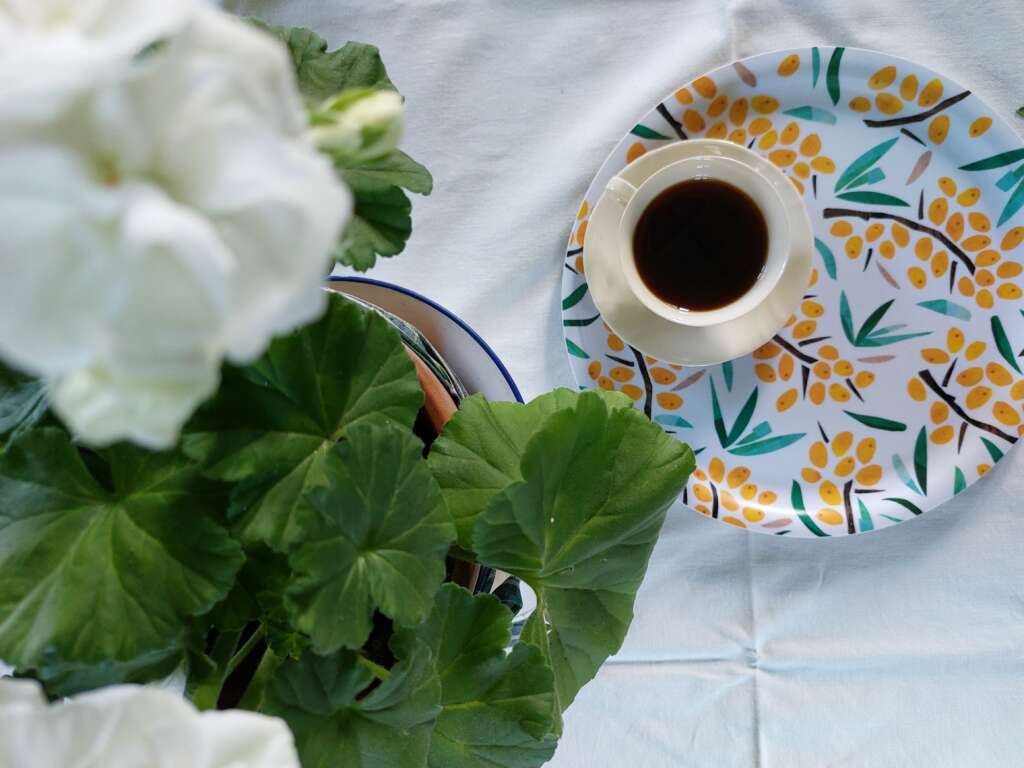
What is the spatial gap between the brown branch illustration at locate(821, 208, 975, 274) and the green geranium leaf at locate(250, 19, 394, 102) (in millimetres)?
453

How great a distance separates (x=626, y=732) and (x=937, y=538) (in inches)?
Result: 11.4

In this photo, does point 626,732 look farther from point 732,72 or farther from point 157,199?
point 157,199

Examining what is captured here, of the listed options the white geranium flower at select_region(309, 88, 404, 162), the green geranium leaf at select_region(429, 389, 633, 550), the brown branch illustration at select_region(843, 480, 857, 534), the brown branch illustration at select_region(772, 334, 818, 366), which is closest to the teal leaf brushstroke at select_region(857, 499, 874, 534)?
the brown branch illustration at select_region(843, 480, 857, 534)

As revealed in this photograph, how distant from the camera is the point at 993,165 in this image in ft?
2.35

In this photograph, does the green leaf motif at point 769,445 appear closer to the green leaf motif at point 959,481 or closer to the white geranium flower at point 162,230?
the green leaf motif at point 959,481

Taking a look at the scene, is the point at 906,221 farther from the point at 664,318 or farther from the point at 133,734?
the point at 133,734

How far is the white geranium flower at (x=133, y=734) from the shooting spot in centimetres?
25

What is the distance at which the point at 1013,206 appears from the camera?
2.37 ft

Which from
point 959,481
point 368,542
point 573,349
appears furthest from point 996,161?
point 368,542

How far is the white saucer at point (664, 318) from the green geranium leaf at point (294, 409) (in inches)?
13.9

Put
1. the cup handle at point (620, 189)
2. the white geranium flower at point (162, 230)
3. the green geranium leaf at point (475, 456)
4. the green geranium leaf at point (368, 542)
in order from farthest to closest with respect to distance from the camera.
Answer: the cup handle at point (620, 189) → the green geranium leaf at point (475, 456) → the green geranium leaf at point (368, 542) → the white geranium flower at point (162, 230)

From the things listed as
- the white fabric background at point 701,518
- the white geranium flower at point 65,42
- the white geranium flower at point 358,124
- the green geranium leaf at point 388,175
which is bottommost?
the white fabric background at point 701,518

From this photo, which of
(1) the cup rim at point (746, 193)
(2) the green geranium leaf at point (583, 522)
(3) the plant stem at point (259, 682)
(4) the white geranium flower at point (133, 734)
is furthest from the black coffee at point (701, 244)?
(4) the white geranium flower at point (133, 734)

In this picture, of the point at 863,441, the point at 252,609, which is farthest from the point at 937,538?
the point at 252,609
